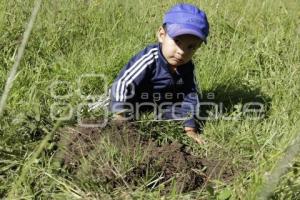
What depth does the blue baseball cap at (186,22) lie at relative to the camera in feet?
7.40

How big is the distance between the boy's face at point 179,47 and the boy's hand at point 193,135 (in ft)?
1.13

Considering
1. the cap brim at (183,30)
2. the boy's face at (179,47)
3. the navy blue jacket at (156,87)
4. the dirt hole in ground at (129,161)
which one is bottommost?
the dirt hole in ground at (129,161)

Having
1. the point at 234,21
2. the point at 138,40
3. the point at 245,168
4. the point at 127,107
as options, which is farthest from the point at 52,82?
the point at 234,21

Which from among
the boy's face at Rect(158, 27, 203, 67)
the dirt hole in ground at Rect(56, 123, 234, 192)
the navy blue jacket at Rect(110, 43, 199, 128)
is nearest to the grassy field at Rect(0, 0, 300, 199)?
the dirt hole in ground at Rect(56, 123, 234, 192)

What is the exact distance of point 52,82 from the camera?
2371mm

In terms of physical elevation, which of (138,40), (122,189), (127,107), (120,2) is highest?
(120,2)

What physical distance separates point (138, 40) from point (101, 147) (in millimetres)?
1299

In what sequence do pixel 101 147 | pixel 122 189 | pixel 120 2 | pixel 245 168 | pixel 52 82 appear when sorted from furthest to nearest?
1. pixel 120 2
2. pixel 52 82
3. pixel 245 168
4. pixel 101 147
5. pixel 122 189

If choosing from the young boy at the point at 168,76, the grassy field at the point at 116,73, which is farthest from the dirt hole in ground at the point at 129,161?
the young boy at the point at 168,76

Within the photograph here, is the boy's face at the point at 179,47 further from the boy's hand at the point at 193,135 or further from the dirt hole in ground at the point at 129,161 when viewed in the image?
the dirt hole in ground at the point at 129,161

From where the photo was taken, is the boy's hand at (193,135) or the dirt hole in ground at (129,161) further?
the boy's hand at (193,135)

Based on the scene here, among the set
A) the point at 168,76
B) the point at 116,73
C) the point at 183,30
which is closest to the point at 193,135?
the point at 168,76

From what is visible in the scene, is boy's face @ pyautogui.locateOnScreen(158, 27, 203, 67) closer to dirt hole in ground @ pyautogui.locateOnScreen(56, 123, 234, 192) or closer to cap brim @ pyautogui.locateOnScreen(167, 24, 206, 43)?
cap brim @ pyautogui.locateOnScreen(167, 24, 206, 43)

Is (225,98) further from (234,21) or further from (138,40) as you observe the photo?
(234,21)
